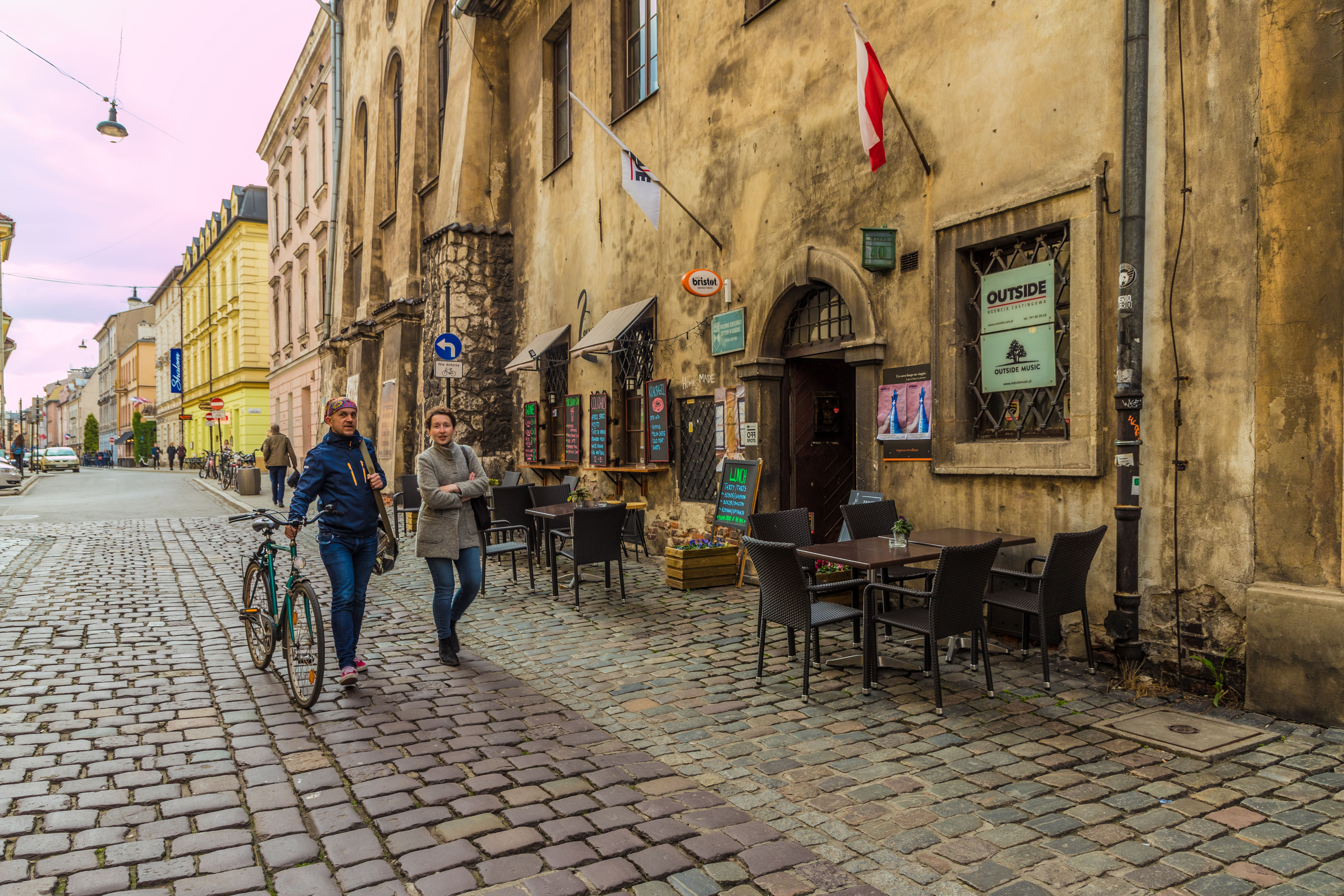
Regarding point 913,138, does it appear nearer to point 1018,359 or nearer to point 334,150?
point 1018,359

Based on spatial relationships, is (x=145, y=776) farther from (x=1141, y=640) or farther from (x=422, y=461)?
(x=1141, y=640)

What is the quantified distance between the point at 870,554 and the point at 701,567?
123 inches

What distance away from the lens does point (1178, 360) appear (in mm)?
4969

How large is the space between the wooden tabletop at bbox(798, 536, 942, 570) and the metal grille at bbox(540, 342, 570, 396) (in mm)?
8119

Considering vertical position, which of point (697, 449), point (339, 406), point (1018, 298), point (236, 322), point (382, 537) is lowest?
point (382, 537)

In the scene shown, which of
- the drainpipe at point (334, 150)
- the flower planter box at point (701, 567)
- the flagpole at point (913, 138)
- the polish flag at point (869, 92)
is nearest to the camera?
the polish flag at point (869, 92)

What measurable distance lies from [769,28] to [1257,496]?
6391mm

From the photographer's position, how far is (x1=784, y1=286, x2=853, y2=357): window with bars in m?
8.12

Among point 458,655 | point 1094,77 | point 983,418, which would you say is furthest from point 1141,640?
point 458,655

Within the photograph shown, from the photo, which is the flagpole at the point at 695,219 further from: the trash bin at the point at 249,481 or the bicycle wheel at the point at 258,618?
the trash bin at the point at 249,481

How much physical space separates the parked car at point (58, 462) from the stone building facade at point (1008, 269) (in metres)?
43.4

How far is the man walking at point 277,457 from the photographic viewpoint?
1767 centimetres

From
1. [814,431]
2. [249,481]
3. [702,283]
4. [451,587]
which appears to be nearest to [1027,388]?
[814,431]

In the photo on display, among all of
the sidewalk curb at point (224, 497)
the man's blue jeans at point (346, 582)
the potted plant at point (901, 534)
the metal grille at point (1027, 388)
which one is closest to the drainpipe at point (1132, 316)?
the metal grille at point (1027, 388)
